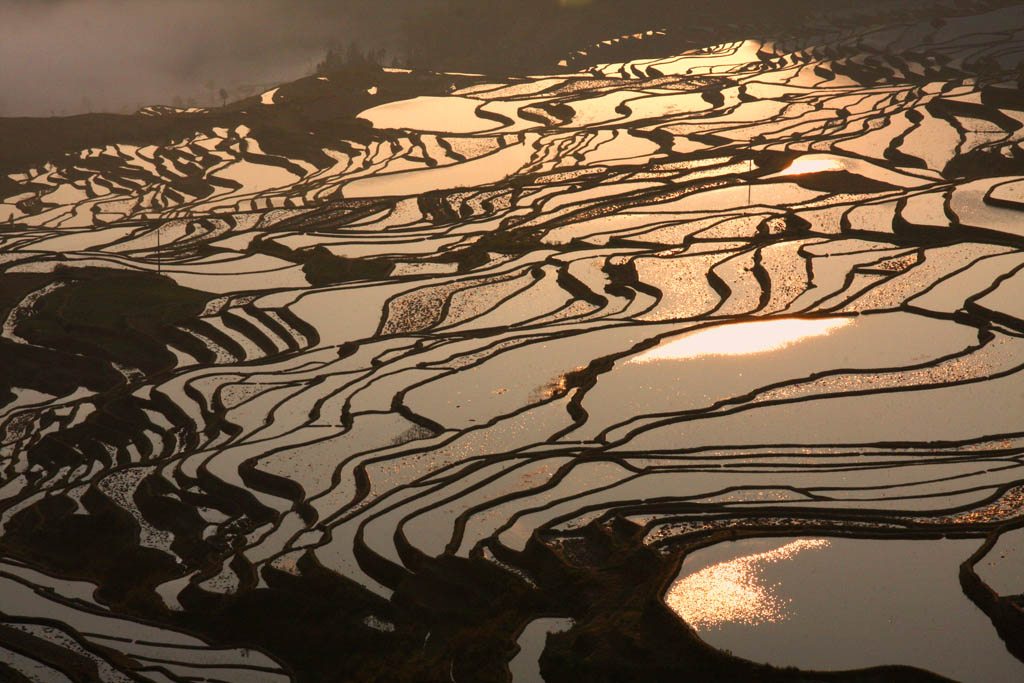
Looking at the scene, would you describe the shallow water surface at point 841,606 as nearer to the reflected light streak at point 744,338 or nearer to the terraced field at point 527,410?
the terraced field at point 527,410

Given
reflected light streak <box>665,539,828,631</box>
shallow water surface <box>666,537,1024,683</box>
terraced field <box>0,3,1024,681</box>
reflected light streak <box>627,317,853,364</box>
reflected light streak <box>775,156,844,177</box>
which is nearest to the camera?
shallow water surface <box>666,537,1024,683</box>

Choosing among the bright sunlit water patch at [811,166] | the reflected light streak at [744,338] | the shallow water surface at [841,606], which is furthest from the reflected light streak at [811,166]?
the shallow water surface at [841,606]

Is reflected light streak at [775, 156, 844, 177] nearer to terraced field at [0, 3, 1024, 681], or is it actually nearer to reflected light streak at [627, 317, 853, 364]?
terraced field at [0, 3, 1024, 681]

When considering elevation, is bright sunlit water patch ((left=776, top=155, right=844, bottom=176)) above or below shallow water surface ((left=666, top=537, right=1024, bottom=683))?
above

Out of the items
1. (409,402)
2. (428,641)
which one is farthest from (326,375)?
(428,641)

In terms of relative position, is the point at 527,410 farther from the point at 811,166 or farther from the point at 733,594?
the point at 811,166

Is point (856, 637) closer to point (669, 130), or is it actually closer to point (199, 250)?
point (199, 250)

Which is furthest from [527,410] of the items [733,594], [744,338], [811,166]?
[811,166]

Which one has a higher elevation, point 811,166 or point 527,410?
point 811,166

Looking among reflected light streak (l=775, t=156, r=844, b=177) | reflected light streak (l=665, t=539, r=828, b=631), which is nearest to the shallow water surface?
reflected light streak (l=665, t=539, r=828, b=631)
